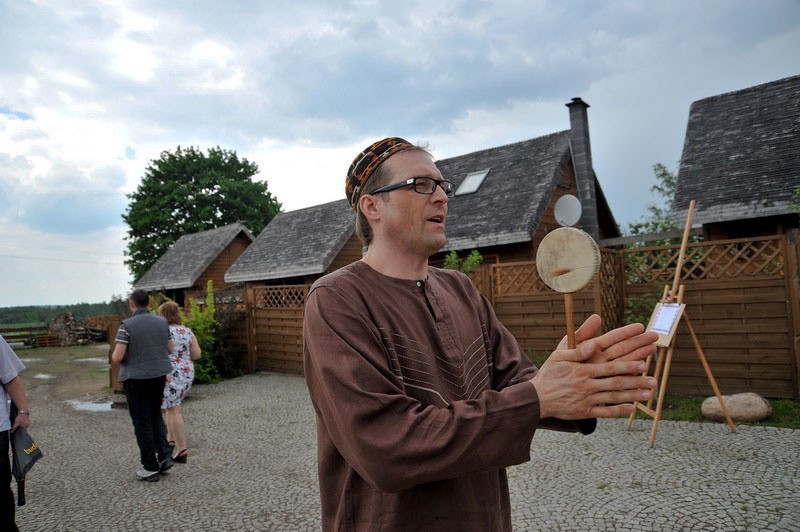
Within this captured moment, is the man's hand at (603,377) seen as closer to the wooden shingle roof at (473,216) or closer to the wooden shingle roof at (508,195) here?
the wooden shingle roof at (508,195)

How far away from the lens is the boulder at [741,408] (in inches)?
246

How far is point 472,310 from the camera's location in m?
1.75

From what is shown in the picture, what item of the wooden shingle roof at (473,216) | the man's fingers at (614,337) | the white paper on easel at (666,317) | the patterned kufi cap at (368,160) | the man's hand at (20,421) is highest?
the wooden shingle roof at (473,216)

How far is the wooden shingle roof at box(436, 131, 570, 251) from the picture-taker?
42.0ft

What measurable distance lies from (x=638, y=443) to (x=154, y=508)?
494cm

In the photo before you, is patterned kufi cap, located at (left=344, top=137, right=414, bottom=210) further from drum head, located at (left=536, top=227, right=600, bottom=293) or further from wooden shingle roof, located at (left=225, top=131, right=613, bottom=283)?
wooden shingle roof, located at (left=225, top=131, right=613, bottom=283)

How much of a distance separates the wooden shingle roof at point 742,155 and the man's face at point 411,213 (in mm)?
9812

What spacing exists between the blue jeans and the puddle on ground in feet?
14.8

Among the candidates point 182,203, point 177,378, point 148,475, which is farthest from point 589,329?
point 182,203

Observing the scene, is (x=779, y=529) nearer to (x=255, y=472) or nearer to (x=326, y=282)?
(x=326, y=282)

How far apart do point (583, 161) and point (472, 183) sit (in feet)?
10.3

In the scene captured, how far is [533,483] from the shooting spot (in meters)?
4.91

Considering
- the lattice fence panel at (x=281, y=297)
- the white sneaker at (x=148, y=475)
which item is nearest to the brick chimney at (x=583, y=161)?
the lattice fence panel at (x=281, y=297)

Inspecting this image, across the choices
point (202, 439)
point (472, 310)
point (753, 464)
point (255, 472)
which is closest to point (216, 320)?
point (202, 439)
